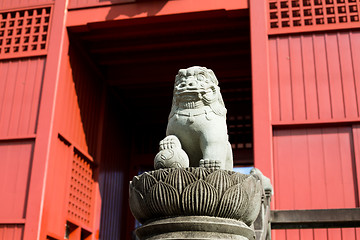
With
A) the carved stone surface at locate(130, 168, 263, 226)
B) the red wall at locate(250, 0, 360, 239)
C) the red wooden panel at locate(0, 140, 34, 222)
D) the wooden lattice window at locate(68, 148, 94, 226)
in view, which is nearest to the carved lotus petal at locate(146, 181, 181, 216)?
the carved stone surface at locate(130, 168, 263, 226)

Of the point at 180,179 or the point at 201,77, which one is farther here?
the point at 201,77

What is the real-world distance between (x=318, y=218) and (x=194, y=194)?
1549 millimetres

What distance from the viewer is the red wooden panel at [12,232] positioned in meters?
8.80

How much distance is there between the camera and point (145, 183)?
2574mm

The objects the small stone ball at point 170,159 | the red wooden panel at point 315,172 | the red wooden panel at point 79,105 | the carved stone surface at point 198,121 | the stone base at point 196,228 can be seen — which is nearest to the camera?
the stone base at point 196,228

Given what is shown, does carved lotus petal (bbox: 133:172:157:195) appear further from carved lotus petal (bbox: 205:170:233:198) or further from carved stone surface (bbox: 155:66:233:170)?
carved stone surface (bbox: 155:66:233:170)

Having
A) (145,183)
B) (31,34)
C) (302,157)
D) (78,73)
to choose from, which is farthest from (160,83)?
(145,183)

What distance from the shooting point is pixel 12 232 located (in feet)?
29.1

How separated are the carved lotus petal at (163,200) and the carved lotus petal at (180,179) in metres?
0.02

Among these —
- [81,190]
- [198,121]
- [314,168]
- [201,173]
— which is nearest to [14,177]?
[81,190]

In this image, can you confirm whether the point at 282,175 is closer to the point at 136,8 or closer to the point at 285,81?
the point at 285,81

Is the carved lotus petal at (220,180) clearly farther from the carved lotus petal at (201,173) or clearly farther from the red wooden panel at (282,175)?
the red wooden panel at (282,175)

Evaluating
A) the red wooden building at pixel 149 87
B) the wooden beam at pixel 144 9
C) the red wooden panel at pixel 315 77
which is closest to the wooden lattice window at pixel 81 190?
the red wooden building at pixel 149 87

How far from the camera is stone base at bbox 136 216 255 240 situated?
2434 millimetres
